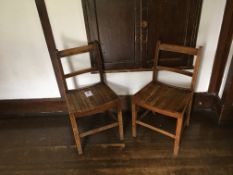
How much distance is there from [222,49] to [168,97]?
705 millimetres

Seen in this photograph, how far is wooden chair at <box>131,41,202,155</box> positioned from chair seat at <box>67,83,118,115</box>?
0.76ft

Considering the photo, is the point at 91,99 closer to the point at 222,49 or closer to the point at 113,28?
the point at 113,28

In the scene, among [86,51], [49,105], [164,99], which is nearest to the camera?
[164,99]

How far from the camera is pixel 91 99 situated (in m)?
1.85

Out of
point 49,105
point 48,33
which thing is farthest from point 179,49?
point 49,105

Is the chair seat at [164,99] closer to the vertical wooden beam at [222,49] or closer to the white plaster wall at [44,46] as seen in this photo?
the white plaster wall at [44,46]

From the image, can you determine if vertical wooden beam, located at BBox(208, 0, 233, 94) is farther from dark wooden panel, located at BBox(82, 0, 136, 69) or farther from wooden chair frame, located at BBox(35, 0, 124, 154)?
wooden chair frame, located at BBox(35, 0, 124, 154)

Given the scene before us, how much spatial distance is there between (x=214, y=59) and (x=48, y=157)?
185cm

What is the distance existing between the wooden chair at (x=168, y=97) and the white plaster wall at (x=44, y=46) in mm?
234

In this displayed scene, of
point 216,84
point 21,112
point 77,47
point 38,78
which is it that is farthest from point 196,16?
point 21,112

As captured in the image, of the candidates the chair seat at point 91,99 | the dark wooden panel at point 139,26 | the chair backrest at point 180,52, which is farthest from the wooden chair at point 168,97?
the chair seat at point 91,99

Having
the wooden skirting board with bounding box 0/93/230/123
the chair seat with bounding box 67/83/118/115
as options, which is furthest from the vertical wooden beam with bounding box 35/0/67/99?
the wooden skirting board with bounding box 0/93/230/123

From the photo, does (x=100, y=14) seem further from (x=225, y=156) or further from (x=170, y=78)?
(x=225, y=156)

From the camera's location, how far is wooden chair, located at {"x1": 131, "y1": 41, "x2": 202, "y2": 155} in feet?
5.55
